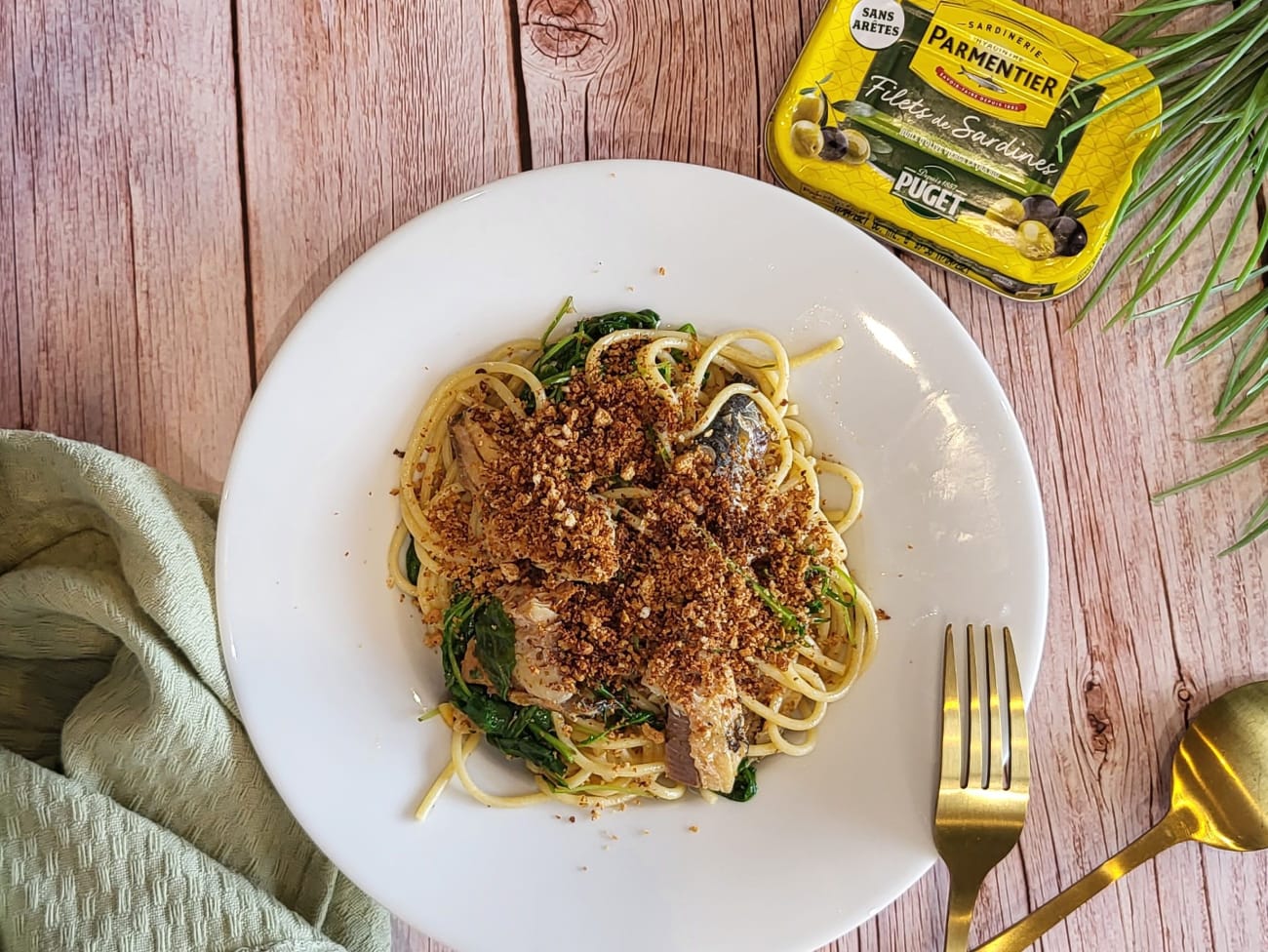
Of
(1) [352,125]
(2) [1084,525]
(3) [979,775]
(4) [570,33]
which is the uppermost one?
(4) [570,33]

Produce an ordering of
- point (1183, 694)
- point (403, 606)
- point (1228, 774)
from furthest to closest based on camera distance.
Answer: point (1183, 694) < point (1228, 774) < point (403, 606)

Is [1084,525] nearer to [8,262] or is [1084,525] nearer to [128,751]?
[128,751]

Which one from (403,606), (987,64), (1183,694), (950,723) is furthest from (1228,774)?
(403,606)

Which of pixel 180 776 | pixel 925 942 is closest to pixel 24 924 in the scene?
pixel 180 776

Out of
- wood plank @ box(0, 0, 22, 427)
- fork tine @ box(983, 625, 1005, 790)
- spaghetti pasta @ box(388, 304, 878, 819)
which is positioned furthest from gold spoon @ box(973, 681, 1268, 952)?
wood plank @ box(0, 0, 22, 427)

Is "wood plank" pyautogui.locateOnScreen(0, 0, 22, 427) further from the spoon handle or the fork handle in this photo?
the spoon handle

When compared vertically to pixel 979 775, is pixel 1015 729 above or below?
above

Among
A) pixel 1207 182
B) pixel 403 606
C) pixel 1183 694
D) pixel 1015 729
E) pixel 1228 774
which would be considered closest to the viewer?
pixel 1015 729
